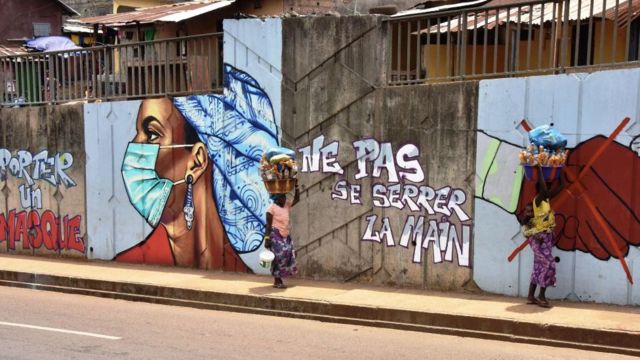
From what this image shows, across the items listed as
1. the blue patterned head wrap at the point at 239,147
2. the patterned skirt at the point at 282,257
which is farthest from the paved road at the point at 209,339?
the blue patterned head wrap at the point at 239,147

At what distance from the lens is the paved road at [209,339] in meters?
7.00

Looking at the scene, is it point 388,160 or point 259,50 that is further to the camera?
point 259,50

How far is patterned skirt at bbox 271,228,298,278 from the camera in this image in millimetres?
9750

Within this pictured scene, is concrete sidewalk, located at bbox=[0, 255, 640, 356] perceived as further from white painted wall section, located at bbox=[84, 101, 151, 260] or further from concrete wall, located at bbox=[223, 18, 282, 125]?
concrete wall, located at bbox=[223, 18, 282, 125]

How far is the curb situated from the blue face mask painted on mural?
1.70 meters

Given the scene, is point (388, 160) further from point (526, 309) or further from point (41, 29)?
point (41, 29)

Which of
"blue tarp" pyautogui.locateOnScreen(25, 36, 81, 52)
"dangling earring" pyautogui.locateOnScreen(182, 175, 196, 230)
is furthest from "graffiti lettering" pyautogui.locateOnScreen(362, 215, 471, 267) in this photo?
"blue tarp" pyautogui.locateOnScreen(25, 36, 81, 52)

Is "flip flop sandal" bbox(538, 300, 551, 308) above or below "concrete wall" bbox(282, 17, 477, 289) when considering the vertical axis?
below

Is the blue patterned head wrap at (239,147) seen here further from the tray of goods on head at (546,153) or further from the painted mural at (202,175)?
the tray of goods on head at (546,153)

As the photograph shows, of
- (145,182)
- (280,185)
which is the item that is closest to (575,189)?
(280,185)

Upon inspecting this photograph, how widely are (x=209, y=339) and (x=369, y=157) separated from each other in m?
3.55

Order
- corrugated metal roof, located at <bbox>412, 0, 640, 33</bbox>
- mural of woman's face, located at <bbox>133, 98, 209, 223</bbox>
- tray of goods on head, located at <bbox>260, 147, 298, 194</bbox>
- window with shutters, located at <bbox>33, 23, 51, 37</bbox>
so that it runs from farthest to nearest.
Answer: window with shutters, located at <bbox>33, 23, 51, 37</bbox> → mural of woman's face, located at <bbox>133, 98, 209, 223</bbox> → tray of goods on head, located at <bbox>260, 147, 298, 194</bbox> → corrugated metal roof, located at <bbox>412, 0, 640, 33</bbox>

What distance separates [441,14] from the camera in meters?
9.19

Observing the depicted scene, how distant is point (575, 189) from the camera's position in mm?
8328
